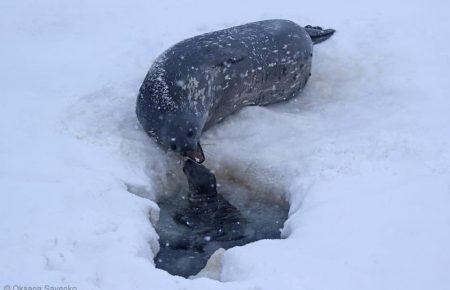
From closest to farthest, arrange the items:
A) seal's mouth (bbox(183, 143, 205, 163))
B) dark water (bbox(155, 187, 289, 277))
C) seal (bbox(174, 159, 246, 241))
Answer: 1. dark water (bbox(155, 187, 289, 277))
2. seal (bbox(174, 159, 246, 241))
3. seal's mouth (bbox(183, 143, 205, 163))

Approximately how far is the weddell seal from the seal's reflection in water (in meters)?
A: 0.24

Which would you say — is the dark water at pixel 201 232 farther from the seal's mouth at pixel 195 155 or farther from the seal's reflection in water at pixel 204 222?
the seal's mouth at pixel 195 155

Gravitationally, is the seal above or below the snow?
below

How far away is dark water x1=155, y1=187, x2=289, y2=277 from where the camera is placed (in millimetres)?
3932

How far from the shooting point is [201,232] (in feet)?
14.0

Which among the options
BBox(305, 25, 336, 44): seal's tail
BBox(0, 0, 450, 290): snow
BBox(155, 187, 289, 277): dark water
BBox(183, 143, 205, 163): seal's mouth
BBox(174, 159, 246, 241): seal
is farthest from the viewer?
BBox(305, 25, 336, 44): seal's tail

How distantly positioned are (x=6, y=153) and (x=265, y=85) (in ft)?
7.47

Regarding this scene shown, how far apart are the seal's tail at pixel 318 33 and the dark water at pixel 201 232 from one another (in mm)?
2147

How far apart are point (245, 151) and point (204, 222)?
2.42ft

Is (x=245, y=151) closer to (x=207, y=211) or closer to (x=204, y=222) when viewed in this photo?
(x=207, y=211)

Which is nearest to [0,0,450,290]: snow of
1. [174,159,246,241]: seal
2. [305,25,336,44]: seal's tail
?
[305,25,336,44]: seal's tail

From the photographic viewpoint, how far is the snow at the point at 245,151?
332cm

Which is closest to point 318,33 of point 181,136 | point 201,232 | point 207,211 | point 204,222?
point 181,136

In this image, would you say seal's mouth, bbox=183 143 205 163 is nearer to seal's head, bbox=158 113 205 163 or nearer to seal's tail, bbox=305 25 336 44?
seal's head, bbox=158 113 205 163
